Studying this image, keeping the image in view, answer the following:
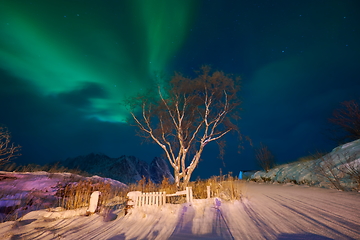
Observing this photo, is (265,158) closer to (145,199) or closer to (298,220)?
(298,220)

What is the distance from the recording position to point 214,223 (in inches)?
154

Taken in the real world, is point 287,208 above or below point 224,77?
below

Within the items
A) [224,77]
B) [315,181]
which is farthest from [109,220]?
[224,77]

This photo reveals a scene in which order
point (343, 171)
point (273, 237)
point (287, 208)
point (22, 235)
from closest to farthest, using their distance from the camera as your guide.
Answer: point (273, 237) < point (22, 235) < point (287, 208) < point (343, 171)

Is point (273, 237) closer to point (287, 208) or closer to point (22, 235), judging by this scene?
point (287, 208)

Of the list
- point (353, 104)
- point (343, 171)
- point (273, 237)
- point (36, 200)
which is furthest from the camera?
point (353, 104)

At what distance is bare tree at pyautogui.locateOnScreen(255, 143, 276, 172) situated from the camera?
50.5ft

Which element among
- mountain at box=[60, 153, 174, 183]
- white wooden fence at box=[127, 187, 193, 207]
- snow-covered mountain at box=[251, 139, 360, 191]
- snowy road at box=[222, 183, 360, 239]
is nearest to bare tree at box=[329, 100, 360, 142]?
snow-covered mountain at box=[251, 139, 360, 191]

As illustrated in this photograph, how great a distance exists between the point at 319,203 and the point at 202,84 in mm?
10365

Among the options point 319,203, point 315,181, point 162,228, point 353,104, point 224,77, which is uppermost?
point 224,77

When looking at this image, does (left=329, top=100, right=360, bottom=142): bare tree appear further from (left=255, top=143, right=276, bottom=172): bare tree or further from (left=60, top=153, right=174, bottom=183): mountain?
(left=60, top=153, right=174, bottom=183): mountain

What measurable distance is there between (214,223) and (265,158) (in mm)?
13828

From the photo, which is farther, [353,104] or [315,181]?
[353,104]

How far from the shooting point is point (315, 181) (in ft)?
24.5
